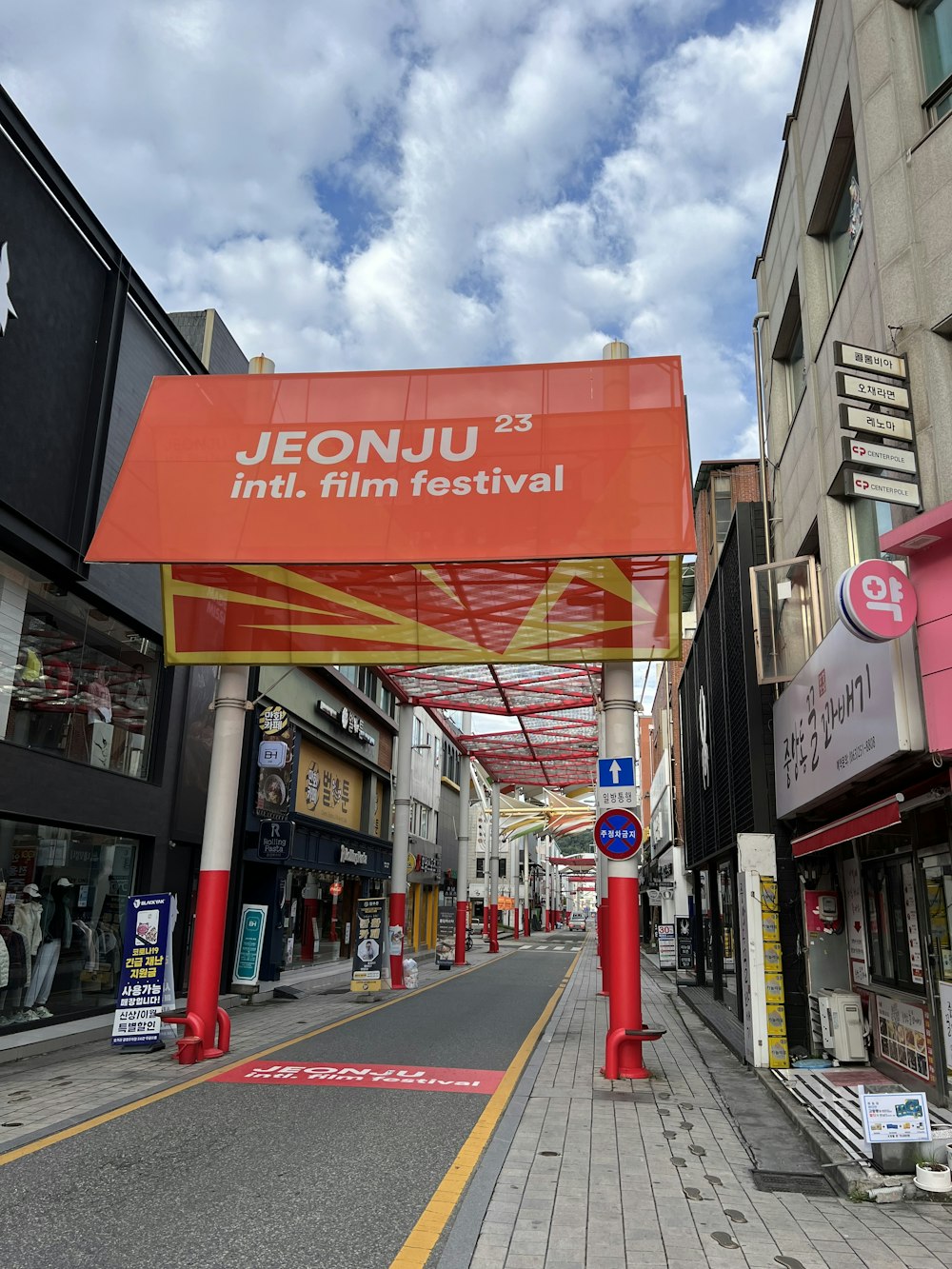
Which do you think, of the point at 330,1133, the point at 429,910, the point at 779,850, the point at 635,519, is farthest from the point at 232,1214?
the point at 429,910

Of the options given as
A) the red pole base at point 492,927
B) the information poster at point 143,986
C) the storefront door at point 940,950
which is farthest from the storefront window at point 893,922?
the red pole base at point 492,927

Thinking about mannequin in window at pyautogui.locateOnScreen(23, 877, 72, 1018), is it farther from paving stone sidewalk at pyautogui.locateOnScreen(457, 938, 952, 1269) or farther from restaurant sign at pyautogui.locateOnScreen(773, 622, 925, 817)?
restaurant sign at pyautogui.locateOnScreen(773, 622, 925, 817)

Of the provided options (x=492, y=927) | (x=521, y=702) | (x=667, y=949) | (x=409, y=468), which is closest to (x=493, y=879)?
(x=492, y=927)

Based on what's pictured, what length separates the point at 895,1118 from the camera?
611 cm

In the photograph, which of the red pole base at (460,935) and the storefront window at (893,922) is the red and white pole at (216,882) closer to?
the storefront window at (893,922)

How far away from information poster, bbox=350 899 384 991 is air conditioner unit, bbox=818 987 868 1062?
11001mm

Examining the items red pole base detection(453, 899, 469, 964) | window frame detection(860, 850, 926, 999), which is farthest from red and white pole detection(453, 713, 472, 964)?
window frame detection(860, 850, 926, 999)

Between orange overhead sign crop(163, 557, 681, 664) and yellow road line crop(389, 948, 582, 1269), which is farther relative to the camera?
orange overhead sign crop(163, 557, 681, 664)

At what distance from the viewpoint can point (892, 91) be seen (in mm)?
9234

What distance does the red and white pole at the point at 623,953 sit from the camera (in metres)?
9.96

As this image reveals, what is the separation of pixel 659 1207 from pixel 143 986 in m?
7.66

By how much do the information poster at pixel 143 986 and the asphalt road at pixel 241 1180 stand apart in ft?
7.67

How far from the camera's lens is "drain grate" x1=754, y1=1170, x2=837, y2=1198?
20.3 ft

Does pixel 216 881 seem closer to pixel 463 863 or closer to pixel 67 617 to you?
pixel 67 617
